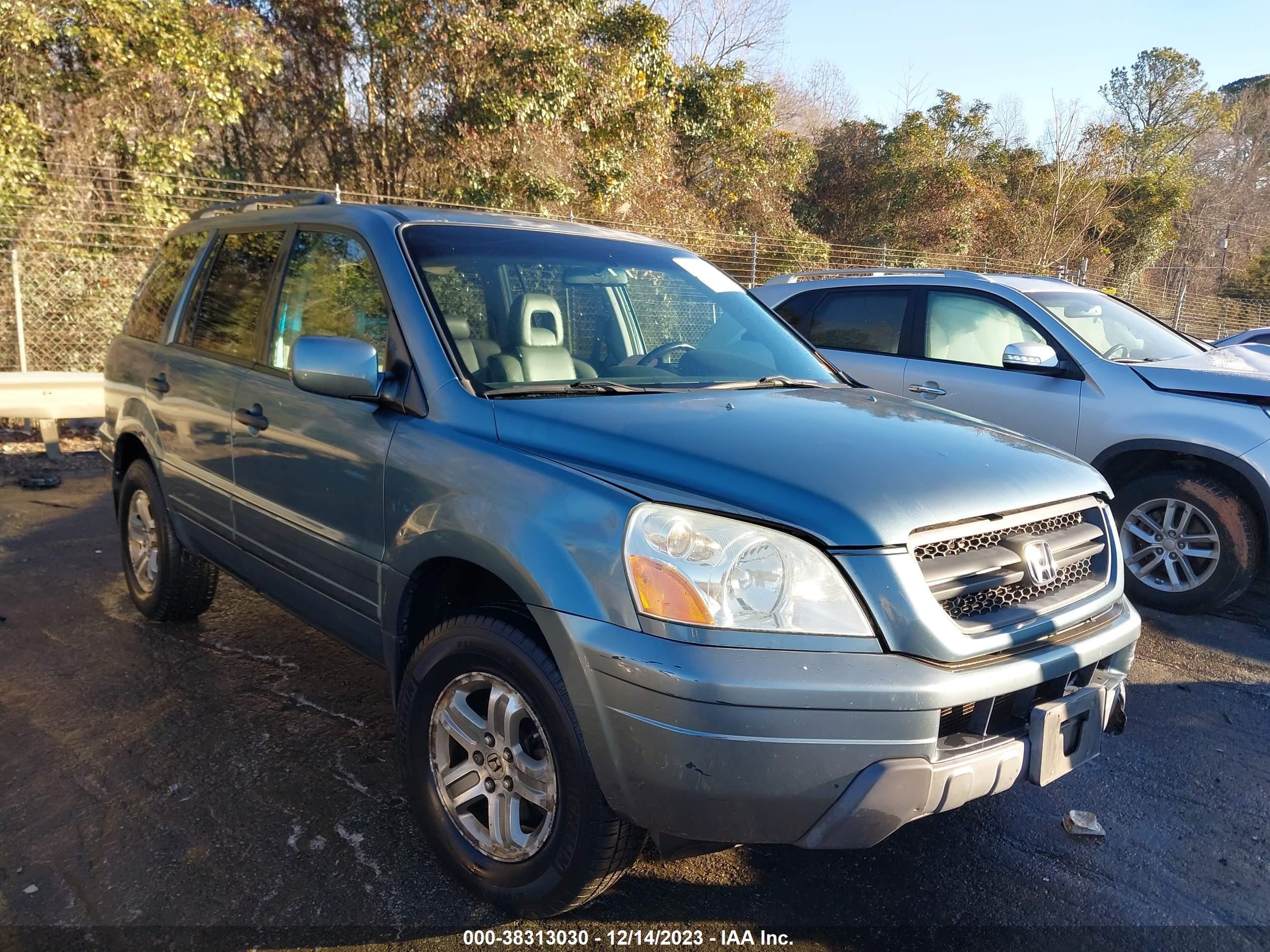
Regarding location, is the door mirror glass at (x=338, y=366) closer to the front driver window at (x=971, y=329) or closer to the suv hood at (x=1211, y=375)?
the front driver window at (x=971, y=329)

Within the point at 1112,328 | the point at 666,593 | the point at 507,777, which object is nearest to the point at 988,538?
the point at 666,593

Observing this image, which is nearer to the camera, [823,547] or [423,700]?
[823,547]

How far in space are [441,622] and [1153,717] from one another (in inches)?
120

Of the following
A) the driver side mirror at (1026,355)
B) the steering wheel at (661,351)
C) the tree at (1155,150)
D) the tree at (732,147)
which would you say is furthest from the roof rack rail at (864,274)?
the tree at (1155,150)

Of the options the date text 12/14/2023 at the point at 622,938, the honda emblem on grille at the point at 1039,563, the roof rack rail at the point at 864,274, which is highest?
the roof rack rail at the point at 864,274

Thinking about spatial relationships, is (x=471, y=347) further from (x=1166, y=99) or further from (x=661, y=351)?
(x=1166, y=99)

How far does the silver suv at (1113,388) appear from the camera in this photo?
16.0 ft

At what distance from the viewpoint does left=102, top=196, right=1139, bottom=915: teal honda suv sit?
6.47 feet

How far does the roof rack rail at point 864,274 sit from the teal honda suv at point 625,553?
10.2 feet

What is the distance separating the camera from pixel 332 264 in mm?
3250

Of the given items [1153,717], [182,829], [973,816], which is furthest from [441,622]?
[1153,717]

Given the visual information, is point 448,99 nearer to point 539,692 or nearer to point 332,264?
point 332,264

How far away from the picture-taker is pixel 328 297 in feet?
10.6

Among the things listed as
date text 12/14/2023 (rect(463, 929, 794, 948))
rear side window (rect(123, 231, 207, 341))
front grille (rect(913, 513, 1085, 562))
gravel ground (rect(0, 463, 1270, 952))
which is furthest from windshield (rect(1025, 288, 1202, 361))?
rear side window (rect(123, 231, 207, 341))
